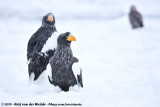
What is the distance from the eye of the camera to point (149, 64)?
202 inches

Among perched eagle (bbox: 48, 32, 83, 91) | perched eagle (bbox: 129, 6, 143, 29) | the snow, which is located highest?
perched eagle (bbox: 129, 6, 143, 29)

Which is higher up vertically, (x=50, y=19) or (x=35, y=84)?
(x=50, y=19)

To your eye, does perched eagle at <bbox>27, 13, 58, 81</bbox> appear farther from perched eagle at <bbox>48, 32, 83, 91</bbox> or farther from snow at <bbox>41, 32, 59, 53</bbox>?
perched eagle at <bbox>48, 32, 83, 91</bbox>

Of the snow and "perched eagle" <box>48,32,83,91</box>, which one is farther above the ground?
the snow

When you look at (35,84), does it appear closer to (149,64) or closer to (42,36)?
(42,36)

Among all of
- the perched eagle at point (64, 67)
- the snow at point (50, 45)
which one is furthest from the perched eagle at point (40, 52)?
the perched eagle at point (64, 67)

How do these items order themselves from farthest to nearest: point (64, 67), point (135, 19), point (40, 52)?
point (135, 19) < point (40, 52) < point (64, 67)

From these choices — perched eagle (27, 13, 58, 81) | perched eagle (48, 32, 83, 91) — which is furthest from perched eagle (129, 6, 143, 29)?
perched eagle (48, 32, 83, 91)

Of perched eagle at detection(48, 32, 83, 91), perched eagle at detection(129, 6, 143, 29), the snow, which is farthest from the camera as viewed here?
perched eagle at detection(129, 6, 143, 29)

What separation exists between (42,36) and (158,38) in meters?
5.60

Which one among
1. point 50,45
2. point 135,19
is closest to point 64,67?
point 50,45

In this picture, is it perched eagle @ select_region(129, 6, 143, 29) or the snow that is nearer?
the snow

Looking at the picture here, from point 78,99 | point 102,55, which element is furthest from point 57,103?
point 102,55

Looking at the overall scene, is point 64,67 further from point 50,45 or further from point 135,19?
point 135,19
